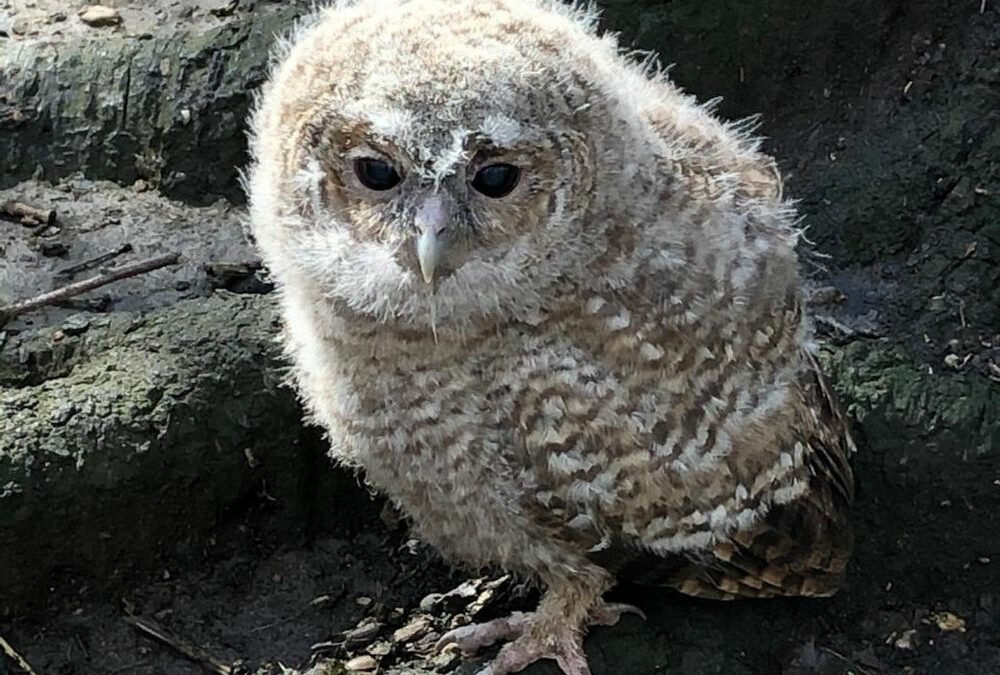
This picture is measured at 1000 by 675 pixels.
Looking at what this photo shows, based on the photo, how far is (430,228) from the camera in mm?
1801

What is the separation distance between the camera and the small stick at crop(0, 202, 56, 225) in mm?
2951

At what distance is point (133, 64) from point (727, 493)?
176 cm

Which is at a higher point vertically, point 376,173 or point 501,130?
point 501,130

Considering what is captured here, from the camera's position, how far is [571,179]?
189 centimetres

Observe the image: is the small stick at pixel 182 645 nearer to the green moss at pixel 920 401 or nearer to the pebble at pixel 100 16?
the green moss at pixel 920 401

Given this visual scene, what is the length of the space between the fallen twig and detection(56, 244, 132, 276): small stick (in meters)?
0.17

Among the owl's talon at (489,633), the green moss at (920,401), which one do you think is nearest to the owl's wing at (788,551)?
the owl's talon at (489,633)

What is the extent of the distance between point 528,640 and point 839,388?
883 mm

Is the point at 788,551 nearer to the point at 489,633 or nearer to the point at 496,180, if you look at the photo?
the point at 489,633

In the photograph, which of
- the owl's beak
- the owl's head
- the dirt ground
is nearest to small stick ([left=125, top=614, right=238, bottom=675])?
the dirt ground


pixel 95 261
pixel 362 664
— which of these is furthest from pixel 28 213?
pixel 362 664

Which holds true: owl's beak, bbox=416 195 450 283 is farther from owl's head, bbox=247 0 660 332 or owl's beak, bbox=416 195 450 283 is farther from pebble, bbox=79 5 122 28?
pebble, bbox=79 5 122 28

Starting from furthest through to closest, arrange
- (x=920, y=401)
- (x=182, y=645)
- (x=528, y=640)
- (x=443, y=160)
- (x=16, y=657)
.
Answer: (x=920, y=401) → (x=182, y=645) → (x=16, y=657) → (x=528, y=640) → (x=443, y=160)

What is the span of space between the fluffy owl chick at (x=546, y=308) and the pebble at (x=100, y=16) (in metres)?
1.07
